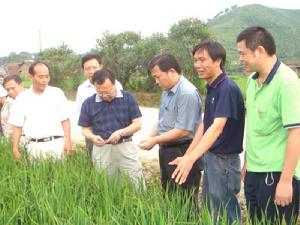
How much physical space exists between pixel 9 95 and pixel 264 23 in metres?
63.8

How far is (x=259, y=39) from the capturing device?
1996 mm

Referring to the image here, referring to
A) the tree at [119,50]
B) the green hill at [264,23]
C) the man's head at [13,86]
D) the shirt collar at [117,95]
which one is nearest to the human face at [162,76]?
the shirt collar at [117,95]

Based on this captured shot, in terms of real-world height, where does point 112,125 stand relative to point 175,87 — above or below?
below

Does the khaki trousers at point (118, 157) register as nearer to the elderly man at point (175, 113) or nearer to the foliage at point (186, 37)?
the elderly man at point (175, 113)

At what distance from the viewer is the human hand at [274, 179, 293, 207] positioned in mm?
1926

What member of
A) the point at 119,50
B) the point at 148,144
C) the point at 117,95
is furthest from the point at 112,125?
the point at 119,50

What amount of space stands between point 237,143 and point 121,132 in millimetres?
1046

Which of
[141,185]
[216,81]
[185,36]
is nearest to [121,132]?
[141,185]

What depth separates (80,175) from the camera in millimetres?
2666

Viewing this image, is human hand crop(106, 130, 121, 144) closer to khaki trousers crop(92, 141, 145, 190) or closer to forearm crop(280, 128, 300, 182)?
khaki trousers crop(92, 141, 145, 190)

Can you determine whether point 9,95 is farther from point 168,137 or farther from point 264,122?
point 264,122

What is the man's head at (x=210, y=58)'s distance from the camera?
232 cm

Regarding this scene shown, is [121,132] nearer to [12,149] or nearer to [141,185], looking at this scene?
[141,185]

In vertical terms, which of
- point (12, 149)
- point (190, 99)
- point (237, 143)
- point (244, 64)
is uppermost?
point (244, 64)
